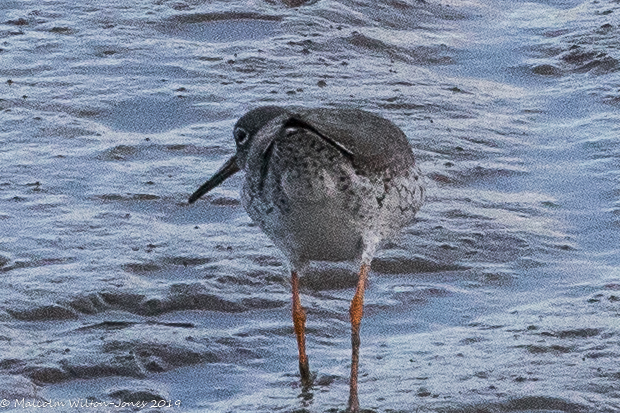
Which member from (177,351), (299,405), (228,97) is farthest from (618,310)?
(228,97)

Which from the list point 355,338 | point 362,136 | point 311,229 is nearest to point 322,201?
point 311,229

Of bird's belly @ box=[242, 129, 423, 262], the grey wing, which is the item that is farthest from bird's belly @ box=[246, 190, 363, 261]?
the grey wing

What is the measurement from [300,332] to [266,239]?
1578 millimetres

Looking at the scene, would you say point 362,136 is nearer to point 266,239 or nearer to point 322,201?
point 322,201

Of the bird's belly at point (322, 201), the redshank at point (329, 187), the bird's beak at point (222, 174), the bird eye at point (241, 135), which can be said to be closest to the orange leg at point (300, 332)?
the redshank at point (329, 187)

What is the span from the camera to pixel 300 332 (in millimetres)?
6656

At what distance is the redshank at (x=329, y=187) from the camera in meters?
5.82

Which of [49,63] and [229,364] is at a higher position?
[49,63]

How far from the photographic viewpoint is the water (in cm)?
659

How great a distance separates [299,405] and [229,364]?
603 millimetres

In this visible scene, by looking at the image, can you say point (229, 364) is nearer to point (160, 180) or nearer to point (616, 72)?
point (160, 180)

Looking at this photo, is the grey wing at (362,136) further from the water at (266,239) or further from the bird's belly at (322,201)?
the water at (266,239)

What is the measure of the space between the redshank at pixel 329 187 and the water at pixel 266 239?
65cm

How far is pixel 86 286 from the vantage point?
24.4ft
